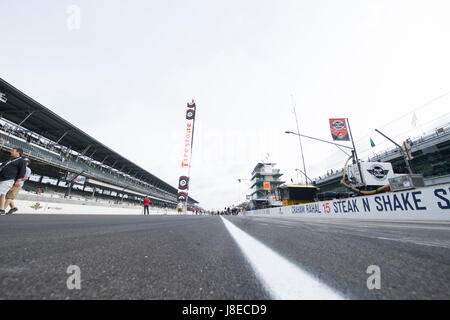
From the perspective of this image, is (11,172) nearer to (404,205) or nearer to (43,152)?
(404,205)

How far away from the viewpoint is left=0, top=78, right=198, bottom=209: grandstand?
880 inches

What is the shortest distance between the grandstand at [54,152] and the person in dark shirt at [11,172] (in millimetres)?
15677

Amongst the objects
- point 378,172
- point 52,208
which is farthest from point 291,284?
point 378,172

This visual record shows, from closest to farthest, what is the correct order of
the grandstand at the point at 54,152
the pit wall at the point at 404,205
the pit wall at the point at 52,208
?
the pit wall at the point at 404,205
the pit wall at the point at 52,208
the grandstand at the point at 54,152

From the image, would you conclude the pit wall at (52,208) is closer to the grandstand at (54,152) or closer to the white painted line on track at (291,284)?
the grandstand at (54,152)

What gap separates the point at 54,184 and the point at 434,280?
4032cm

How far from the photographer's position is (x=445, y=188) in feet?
17.8

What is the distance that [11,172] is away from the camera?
4703mm

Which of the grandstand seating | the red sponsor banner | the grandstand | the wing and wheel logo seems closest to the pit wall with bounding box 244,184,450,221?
the red sponsor banner

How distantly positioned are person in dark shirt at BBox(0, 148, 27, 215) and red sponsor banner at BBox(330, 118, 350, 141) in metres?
14.9

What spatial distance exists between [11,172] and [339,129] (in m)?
15.5

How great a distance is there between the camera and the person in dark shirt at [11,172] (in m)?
4.63

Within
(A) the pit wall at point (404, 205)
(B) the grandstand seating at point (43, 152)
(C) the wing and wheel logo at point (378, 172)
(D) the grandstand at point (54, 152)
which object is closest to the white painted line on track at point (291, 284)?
(A) the pit wall at point (404, 205)
